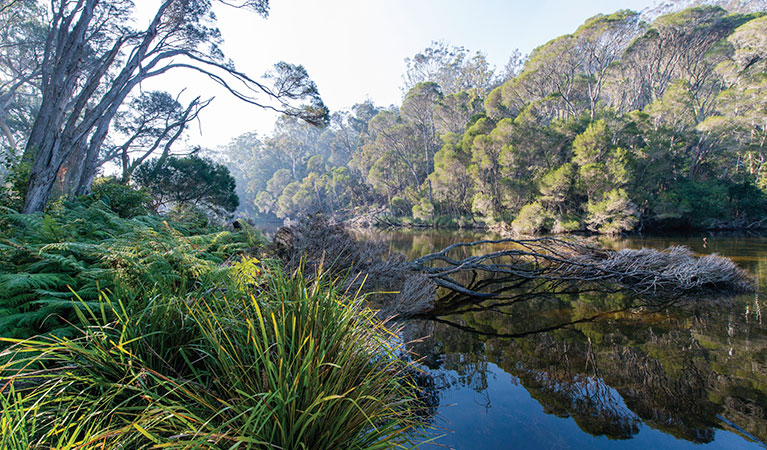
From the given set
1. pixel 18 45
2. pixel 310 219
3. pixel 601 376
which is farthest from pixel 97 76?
pixel 18 45

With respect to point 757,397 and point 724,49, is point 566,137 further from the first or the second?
point 757,397

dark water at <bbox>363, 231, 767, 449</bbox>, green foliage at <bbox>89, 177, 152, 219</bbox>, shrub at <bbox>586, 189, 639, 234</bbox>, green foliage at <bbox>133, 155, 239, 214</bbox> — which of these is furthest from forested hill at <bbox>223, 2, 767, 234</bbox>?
dark water at <bbox>363, 231, 767, 449</bbox>

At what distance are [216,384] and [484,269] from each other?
5.45 metres

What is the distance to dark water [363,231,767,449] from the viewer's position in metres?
2.37

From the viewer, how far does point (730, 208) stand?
1797 cm

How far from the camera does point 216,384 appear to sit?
1520mm

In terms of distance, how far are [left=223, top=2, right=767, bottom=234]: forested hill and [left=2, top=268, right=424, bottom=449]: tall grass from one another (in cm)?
1296

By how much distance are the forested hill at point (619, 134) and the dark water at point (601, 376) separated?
1125cm

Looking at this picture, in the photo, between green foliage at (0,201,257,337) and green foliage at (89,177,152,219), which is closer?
green foliage at (0,201,257,337)

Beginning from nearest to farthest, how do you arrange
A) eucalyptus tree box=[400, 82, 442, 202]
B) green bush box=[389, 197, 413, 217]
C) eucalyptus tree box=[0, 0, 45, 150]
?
eucalyptus tree box=[0, 0, 45, 150], eucalyptus tree box=[400, 82, 442, 202], green bush box=[389, 197, 413, 217]

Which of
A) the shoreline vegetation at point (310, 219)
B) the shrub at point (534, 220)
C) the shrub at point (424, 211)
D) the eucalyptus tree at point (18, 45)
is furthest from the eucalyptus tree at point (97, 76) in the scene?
the shrub at point (424, 211)

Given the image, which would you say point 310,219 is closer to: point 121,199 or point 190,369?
point 190,369

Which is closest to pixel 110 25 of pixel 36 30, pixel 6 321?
pixel 36 30

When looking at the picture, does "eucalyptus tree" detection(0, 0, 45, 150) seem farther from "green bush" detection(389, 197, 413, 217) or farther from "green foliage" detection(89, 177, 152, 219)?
"green bush" detection(389, 197, 413, 217)
